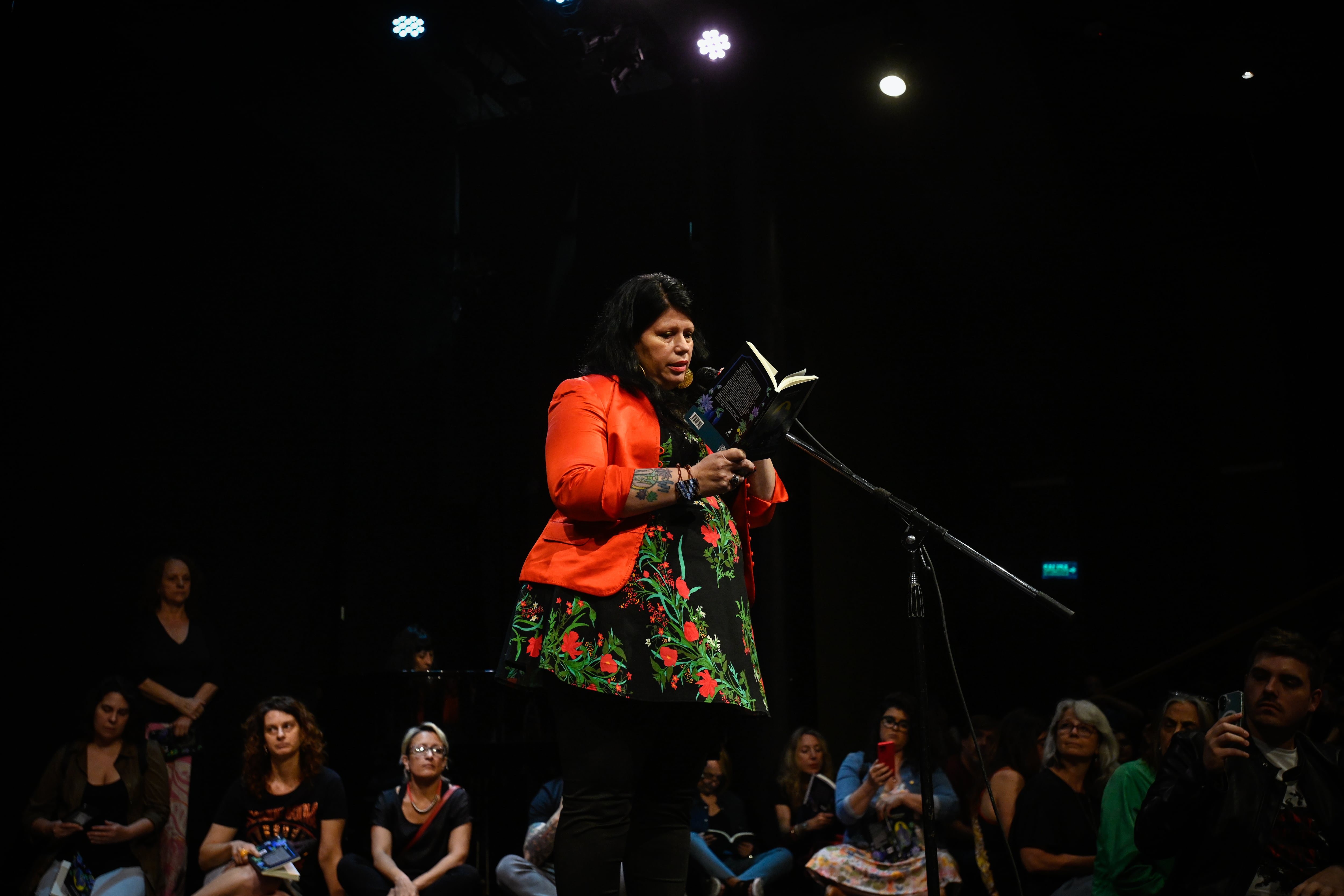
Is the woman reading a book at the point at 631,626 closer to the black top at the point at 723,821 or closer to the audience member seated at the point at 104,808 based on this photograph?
the audience member seated at the point at 104,808

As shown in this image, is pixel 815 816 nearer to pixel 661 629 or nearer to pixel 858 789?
pixel 858 789

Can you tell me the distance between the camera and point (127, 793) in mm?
4066

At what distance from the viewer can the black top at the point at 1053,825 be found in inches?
140

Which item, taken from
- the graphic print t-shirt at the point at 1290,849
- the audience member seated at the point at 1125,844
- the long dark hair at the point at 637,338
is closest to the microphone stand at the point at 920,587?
the long dark hair at the point at 637,338

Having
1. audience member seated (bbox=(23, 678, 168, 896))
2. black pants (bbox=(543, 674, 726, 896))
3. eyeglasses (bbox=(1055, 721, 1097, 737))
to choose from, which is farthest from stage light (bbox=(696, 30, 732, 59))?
black pants (bbox=(543, 674, 726, 896))

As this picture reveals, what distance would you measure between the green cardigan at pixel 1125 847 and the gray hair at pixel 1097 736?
0.65 m

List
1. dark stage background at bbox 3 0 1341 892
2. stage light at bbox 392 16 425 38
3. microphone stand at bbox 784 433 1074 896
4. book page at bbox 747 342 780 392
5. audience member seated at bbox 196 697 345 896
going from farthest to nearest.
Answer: stage light at bbox 392 16 425 38 → dark stage background at bbox 3 0 1341 892 → audience member seated at bbox 196 697 345 896 → microphone stand at bbox 784 433 1074 896 → book page at bbox 747 342 780 392

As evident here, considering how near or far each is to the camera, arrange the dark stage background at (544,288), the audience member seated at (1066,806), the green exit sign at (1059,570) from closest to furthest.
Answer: the audience member seated at (1066,806) → the dark stage background at (544,288) → the green exit sign at (1059,570)

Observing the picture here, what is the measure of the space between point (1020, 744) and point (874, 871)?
0.90 metres

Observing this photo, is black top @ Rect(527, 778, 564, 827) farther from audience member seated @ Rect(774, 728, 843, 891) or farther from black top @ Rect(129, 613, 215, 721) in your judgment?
black top @ Rect(129, 613, 215, 721)

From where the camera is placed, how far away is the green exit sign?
29.1ft

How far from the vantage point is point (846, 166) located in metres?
6.19

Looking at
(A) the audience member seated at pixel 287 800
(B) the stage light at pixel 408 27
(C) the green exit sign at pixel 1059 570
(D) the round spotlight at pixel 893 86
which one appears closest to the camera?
(A) the audience member seated at pixel 287 800

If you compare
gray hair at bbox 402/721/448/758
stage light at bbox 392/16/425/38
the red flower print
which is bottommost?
gray hair at bbox 402/721/448/758
